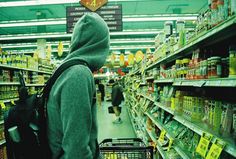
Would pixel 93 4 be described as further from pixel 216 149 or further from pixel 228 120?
pixel 216 149

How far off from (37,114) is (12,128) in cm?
15

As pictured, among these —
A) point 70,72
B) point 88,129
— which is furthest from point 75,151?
point 70,72

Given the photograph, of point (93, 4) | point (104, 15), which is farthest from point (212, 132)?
point (104, 15)

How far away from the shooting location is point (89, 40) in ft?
5.29

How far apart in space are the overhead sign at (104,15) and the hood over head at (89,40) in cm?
515

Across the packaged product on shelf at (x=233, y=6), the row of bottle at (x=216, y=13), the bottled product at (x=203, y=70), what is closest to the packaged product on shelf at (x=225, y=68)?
the bottled product at (x=203, y=70)

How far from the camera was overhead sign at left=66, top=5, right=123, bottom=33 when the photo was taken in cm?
664

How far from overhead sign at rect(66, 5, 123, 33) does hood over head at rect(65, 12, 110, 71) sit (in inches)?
203

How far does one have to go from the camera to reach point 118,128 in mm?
9508

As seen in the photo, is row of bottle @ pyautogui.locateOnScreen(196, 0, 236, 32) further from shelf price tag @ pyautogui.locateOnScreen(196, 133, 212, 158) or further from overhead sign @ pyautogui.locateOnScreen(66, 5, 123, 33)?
overhead sign @ pyautogui.locateOnScreen(66, 5, 123, 33)

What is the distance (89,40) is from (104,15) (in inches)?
206

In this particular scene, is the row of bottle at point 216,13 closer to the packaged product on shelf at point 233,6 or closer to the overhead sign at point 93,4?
the packaged product on shelf at point 233,6

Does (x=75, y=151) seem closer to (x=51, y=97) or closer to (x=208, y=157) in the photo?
(x=51, y=97)

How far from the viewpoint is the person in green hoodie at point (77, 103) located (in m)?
1.33
